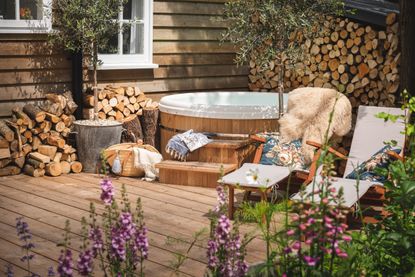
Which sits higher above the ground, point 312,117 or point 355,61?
point 355,61

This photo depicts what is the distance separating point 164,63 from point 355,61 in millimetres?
2267

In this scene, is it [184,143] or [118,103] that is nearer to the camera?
[184,143]

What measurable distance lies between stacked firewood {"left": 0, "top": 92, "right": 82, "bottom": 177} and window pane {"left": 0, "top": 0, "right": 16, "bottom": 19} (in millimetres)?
872

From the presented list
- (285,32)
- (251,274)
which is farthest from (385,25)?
(251,274)

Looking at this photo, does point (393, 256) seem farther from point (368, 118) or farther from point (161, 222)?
point (368, 118)

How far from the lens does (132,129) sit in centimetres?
775

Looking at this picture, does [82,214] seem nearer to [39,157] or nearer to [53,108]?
[39,157]

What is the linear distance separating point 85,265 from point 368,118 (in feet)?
13.8

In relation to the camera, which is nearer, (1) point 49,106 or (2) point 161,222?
(2) point 161,222

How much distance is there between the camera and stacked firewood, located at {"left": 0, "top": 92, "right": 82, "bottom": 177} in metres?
6.98

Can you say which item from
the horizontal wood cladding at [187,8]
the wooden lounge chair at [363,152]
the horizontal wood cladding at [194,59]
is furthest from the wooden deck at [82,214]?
the horizontal wood cladding at [187,8]

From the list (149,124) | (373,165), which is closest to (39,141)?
(149,124)

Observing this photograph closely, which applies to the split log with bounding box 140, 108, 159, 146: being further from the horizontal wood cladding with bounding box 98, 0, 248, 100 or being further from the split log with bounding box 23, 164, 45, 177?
the split log with bounding box 23, 164, 45, 177

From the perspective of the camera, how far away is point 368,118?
616 cm
